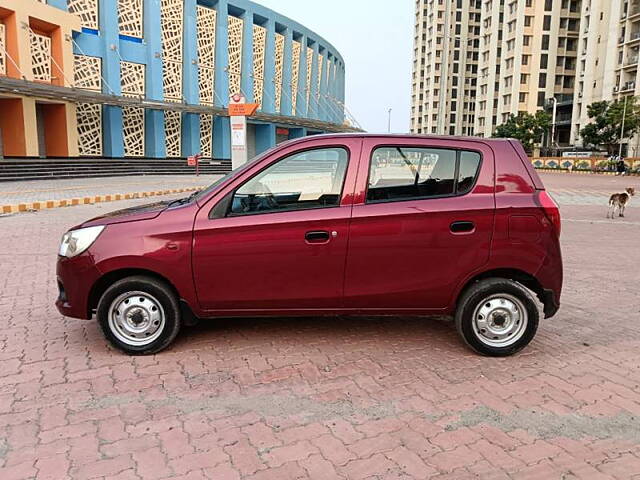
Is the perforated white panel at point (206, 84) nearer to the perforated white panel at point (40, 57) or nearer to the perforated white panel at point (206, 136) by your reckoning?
the perforated white panel at point (206, 136)

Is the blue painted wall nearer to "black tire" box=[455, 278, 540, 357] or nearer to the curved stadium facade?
the curved stadium facade

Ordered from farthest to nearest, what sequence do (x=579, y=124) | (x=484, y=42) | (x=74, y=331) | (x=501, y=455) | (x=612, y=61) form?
(x=484, y=42) → (x=579, y=124) → (x=612, y=61) → (x=74, y=331) → (x=501, y=455)

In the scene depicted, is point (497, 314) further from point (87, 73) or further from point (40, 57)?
point (87, 73)

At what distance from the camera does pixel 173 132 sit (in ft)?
120

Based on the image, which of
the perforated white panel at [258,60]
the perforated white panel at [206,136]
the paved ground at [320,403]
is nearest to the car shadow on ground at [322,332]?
the paved ground at [320,403]

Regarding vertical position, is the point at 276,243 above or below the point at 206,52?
below

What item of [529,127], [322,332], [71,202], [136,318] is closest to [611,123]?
[529,127]

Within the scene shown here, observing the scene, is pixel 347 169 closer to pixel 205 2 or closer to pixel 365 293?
pixel 365 293

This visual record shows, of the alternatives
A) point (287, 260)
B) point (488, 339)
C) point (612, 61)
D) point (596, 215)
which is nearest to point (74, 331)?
point (287, 260)

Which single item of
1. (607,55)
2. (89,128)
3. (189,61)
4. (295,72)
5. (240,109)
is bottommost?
(240,109)

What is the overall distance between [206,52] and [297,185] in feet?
126

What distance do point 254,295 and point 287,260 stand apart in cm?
41

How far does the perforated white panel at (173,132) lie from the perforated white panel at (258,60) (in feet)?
32.7

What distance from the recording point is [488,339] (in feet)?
13.8
